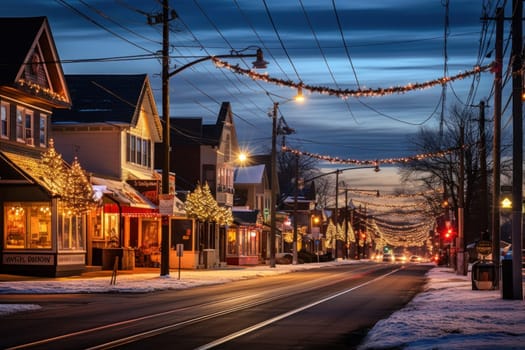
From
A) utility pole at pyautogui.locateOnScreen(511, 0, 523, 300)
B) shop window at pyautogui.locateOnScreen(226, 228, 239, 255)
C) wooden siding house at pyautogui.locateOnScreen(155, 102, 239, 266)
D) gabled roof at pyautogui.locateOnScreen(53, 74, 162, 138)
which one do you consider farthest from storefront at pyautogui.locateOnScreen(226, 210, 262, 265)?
utility pole at pyautogui.locateOnScreen(511, 0, 523, 300)

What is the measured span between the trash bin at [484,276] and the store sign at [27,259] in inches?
704

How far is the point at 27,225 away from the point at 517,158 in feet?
72.2

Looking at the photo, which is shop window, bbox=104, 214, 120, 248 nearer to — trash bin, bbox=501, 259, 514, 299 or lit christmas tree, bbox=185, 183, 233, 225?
lit christmas tree, bbox=185, 183, 233, 225

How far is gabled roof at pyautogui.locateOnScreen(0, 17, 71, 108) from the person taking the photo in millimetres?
36562

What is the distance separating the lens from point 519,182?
2384 cm

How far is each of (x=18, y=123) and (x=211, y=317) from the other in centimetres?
2177

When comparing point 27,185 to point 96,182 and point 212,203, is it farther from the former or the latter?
point 212,203

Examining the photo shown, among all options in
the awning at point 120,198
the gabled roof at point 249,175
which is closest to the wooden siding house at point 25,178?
the awning at point 120,198

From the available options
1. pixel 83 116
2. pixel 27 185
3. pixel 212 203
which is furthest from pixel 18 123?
pixel 212 203

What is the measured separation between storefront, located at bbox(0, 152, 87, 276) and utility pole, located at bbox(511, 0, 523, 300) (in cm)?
2031

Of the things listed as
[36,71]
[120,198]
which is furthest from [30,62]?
[120,198]

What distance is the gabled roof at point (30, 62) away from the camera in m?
36.6

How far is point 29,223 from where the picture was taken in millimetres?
37750

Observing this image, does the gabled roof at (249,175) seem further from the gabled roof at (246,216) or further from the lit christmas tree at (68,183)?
the lit christmas tree at (68,183)
